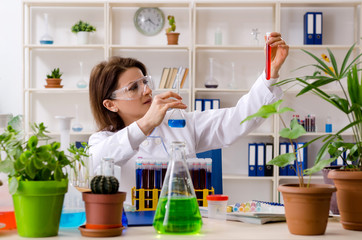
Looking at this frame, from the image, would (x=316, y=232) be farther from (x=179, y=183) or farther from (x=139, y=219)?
(x=139, y=219)

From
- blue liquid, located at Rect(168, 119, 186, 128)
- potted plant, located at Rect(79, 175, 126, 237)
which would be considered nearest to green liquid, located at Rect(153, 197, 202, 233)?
potted plant, located at Rect(79, 175, 126, 237)

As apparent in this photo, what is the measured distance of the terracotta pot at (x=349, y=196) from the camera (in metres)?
1.27

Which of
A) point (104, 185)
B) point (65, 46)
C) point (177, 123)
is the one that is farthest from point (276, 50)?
point (65, 46)

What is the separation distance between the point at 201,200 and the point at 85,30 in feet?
11.2

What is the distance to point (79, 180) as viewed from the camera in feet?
4.37

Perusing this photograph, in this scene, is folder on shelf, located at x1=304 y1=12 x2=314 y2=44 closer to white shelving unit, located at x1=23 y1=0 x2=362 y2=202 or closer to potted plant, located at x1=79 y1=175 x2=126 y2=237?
white shelving unit, located at x1=23 y1=0 x2=362 y2=202

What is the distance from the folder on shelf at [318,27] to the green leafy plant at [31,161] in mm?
3930

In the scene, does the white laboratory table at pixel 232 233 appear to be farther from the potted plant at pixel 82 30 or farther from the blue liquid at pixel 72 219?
the potted plant at pixel 82 30

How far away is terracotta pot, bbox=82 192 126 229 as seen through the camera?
118 centimetres

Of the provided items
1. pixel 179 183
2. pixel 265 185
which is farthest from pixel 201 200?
pixel 265 185

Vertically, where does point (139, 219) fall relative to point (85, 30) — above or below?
below

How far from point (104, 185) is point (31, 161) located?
170mm

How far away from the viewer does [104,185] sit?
1185 millimetres

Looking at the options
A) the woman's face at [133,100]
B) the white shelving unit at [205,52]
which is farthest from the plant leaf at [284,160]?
the white shelving unit at [205,52]
